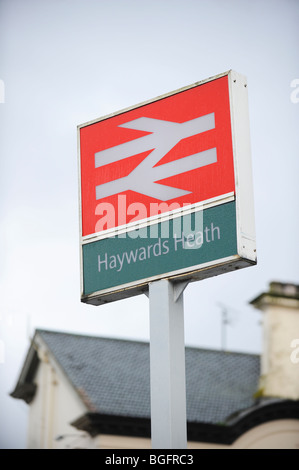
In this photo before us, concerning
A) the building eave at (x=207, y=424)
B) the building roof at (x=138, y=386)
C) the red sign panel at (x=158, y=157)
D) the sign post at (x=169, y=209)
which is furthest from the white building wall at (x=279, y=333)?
the sign post at (x=169, y=209)

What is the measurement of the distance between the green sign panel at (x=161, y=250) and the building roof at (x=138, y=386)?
16660 mm

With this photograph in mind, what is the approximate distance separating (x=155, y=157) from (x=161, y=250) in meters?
0.92

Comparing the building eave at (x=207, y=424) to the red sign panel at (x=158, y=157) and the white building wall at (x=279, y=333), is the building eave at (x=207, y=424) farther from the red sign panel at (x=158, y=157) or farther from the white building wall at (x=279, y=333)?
the red sign panel at (x=158, y=157)

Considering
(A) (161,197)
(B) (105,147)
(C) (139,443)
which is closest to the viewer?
(A) (161,197)

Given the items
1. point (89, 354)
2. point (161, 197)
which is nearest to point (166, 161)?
point (161, 197)

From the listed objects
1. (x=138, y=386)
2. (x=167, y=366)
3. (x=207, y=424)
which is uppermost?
(x=138, y=386)

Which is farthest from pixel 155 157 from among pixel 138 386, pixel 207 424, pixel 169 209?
pixel 138 386

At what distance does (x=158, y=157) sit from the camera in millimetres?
8680

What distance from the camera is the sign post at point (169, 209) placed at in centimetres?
793

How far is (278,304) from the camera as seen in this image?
1123 inches

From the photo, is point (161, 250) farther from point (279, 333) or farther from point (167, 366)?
point (279, 333)

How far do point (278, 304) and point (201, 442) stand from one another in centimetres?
517

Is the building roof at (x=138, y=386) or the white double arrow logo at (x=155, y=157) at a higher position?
the building roof at (x=138, y=386)

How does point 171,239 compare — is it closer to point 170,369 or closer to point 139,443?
point 170,369
